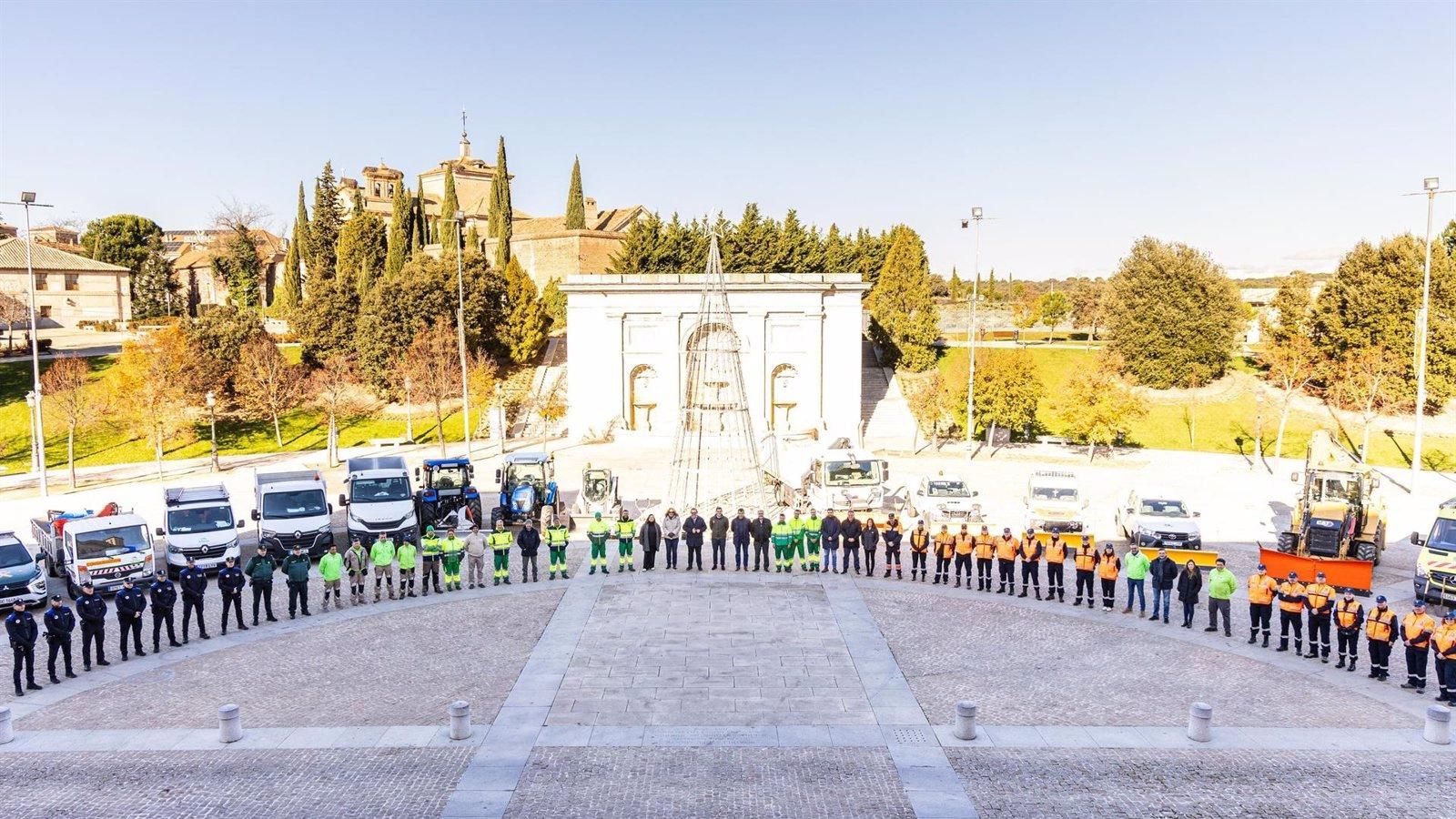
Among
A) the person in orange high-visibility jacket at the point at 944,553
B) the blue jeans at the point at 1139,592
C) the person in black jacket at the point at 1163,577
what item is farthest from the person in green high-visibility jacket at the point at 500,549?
the person in black jacket at the point at 1163,577

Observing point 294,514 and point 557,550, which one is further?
point 294,514

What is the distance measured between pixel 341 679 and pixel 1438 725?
50.4ft

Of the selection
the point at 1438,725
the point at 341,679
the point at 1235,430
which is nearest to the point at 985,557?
the point at 1438,725

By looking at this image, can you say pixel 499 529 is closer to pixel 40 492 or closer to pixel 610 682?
pixel 610 682

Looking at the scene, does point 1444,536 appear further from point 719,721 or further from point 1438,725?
point 719,721

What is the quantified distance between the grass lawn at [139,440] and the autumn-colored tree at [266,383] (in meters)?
1.33

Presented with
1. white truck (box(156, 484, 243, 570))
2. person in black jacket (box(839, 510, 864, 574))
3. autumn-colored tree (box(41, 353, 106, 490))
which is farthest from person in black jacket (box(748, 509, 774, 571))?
autumn-colored tree (box(41, 353, 106, 490))

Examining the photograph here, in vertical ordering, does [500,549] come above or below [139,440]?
below

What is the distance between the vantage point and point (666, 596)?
64.1 feet

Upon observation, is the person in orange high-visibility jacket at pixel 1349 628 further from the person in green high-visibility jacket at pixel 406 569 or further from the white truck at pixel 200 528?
the white truck at pixel 200 528

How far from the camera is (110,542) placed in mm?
19719

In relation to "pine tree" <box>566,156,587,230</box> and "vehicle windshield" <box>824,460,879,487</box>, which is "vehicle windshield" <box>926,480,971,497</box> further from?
"pine tree" <box>566,156,587,230</box>

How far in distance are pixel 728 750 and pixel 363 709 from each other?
541 cm

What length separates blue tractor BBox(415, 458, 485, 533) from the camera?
26.1 meters
